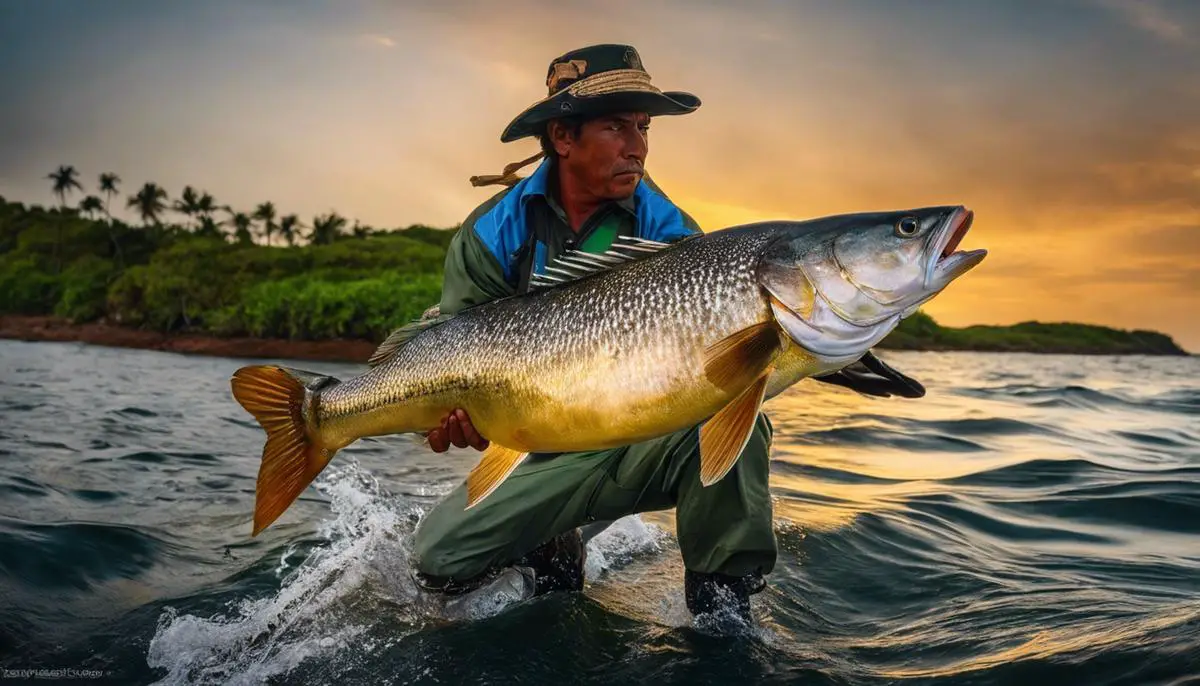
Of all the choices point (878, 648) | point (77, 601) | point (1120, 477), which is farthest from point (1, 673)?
point (1120, 477)

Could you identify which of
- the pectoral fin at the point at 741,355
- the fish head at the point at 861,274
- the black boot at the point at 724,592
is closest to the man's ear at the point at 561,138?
the fish head at the point at 861,274

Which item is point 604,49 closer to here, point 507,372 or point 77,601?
point 507,372

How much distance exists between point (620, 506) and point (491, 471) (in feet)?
2.84

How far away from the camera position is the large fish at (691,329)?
8.86 ft

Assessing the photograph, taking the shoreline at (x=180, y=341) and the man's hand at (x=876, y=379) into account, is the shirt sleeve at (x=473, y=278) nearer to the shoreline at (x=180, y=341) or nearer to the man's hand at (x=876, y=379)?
the man's hand at (x=876, y=379)

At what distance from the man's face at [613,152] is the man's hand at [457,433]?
1.39 metres

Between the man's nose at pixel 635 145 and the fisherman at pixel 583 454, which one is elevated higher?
the man's nose at pixel 635 145

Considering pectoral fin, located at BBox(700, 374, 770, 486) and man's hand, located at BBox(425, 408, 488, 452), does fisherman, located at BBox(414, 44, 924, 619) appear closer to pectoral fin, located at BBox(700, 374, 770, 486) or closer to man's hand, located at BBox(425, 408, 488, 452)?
man's hand, located at BBox(425, 408, 488, 452)

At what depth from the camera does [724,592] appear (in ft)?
12.9

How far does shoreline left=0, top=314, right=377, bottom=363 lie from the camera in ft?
128

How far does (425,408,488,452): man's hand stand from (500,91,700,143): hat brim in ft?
5.12

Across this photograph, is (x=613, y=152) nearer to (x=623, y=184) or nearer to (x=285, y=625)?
(x=623, y=184)

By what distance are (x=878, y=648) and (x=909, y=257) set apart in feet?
6.54

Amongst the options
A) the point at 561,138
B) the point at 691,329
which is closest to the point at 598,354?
the point at 691,329
